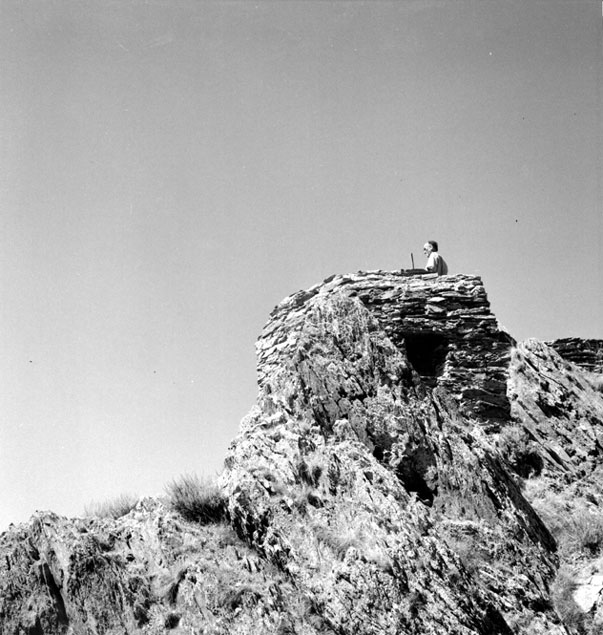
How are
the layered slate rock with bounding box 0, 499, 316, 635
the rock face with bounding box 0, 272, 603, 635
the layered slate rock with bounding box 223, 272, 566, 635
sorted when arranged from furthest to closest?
the layered slate rock with bounding box 0, 499, 316, 635, the rock face with bounding box 0, 272, 603, 635, the layered slate rock with bounding box 223, 272, 566, 635

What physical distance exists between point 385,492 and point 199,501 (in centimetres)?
420

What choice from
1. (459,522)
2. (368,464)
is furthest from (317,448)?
(459,522)

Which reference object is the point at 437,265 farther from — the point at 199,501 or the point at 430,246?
the point at 199,501

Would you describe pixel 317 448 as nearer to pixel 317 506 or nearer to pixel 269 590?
pixel 317 506

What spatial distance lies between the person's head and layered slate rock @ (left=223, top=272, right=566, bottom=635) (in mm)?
4849

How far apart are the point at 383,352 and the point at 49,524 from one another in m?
8.12

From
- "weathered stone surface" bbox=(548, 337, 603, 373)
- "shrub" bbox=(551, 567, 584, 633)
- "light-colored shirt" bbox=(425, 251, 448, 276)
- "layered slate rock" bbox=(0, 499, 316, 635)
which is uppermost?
"light-colored shirt" bbox=(425, 251, 448, 276)

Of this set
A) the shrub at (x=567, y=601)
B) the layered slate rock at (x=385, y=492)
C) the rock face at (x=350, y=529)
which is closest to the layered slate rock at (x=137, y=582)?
the rock face at (x=350, y=529)

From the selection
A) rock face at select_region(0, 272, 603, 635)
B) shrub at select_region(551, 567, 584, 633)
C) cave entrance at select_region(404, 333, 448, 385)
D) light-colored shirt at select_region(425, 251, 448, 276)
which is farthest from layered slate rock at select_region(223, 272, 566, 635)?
light-colored shirt at select_region(425, 251, 448, 276)

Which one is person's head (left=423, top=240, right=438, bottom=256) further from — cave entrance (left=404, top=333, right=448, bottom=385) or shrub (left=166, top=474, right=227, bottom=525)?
shrub (left=166, top=474, right=227, bottom=525)

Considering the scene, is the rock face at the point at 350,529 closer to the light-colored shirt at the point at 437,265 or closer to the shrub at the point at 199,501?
the shrub at the point at 199,501

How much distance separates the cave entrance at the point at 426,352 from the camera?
2064cm

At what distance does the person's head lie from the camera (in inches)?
940

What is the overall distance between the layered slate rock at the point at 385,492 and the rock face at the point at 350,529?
0.11ft
